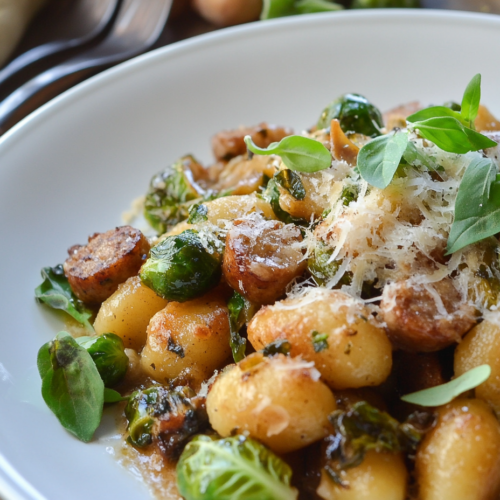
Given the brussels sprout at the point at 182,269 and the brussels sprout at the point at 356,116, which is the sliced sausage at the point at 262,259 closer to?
the brussels sprout at the point at 182,269

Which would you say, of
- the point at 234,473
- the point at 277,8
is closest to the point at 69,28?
the point at 277,8

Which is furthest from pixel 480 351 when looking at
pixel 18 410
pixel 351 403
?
pixel 18 410

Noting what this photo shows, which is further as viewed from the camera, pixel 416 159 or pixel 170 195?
pixel 170 195

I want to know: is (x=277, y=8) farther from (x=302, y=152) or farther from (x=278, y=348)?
(x=278, y=348)

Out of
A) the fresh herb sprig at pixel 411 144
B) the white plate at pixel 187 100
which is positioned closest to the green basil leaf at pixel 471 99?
the fresh herb sprig at pixel 411 144

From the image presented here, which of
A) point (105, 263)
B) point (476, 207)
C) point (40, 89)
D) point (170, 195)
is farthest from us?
point (40, 89)
